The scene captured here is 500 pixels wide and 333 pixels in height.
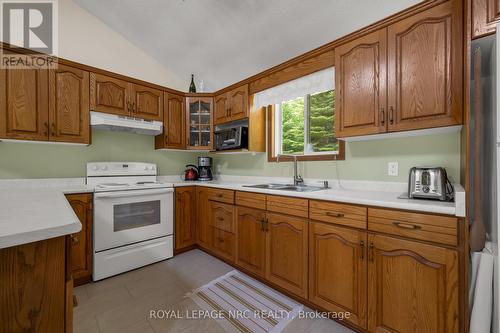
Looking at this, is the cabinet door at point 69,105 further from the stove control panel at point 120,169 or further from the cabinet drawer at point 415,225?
the cabinet drawer at point 415,225

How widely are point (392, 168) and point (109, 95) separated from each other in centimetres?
285

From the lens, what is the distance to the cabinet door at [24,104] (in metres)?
1.91

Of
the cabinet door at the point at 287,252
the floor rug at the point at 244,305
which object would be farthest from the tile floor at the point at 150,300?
the cabinet door at the point at 287,252

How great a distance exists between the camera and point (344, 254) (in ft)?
4.95

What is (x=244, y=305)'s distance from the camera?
178 centimetres

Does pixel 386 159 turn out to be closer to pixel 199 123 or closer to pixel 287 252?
pixel 287 252

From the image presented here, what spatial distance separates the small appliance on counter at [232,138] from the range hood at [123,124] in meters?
0.73

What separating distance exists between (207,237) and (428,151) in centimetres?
232

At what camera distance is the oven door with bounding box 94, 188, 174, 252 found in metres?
2.17

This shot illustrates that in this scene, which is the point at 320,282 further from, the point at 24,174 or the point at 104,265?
the point at 24,174

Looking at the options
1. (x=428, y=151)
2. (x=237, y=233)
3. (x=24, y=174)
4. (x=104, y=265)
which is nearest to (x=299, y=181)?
(x=237, y=233)

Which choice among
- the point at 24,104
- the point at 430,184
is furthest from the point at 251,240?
the point at 24,104

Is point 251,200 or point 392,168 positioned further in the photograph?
point 251,200

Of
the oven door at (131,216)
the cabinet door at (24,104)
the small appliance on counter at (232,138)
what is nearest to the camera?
the cabinet door at (24,104)
